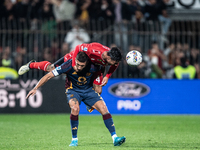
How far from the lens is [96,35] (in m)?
14.5

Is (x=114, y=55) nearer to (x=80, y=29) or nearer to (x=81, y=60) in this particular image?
(x=81, y=60)

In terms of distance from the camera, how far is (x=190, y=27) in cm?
1518

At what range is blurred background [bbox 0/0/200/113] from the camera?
14039 millimetres

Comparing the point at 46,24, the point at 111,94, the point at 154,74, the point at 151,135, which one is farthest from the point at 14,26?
the point at 151,135

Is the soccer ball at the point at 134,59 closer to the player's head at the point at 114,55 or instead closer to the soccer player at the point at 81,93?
the player's head at the point at 114,55

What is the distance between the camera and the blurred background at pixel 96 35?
46.1 feet

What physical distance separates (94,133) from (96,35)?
5.94 metres

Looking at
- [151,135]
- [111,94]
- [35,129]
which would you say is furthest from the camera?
[111,94]

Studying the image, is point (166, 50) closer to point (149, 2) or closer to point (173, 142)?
point (149, 2)

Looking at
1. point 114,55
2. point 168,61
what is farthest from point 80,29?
point 114,55

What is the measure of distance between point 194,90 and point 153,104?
1639 millimetres

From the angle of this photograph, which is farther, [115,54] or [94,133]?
[94,133]

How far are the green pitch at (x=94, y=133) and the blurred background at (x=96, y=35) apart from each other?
183 centimetres

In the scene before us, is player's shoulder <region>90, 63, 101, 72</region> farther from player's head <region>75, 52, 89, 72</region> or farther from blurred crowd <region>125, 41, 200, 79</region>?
blurred crowd <region>125, 41, 200, 79</region>
